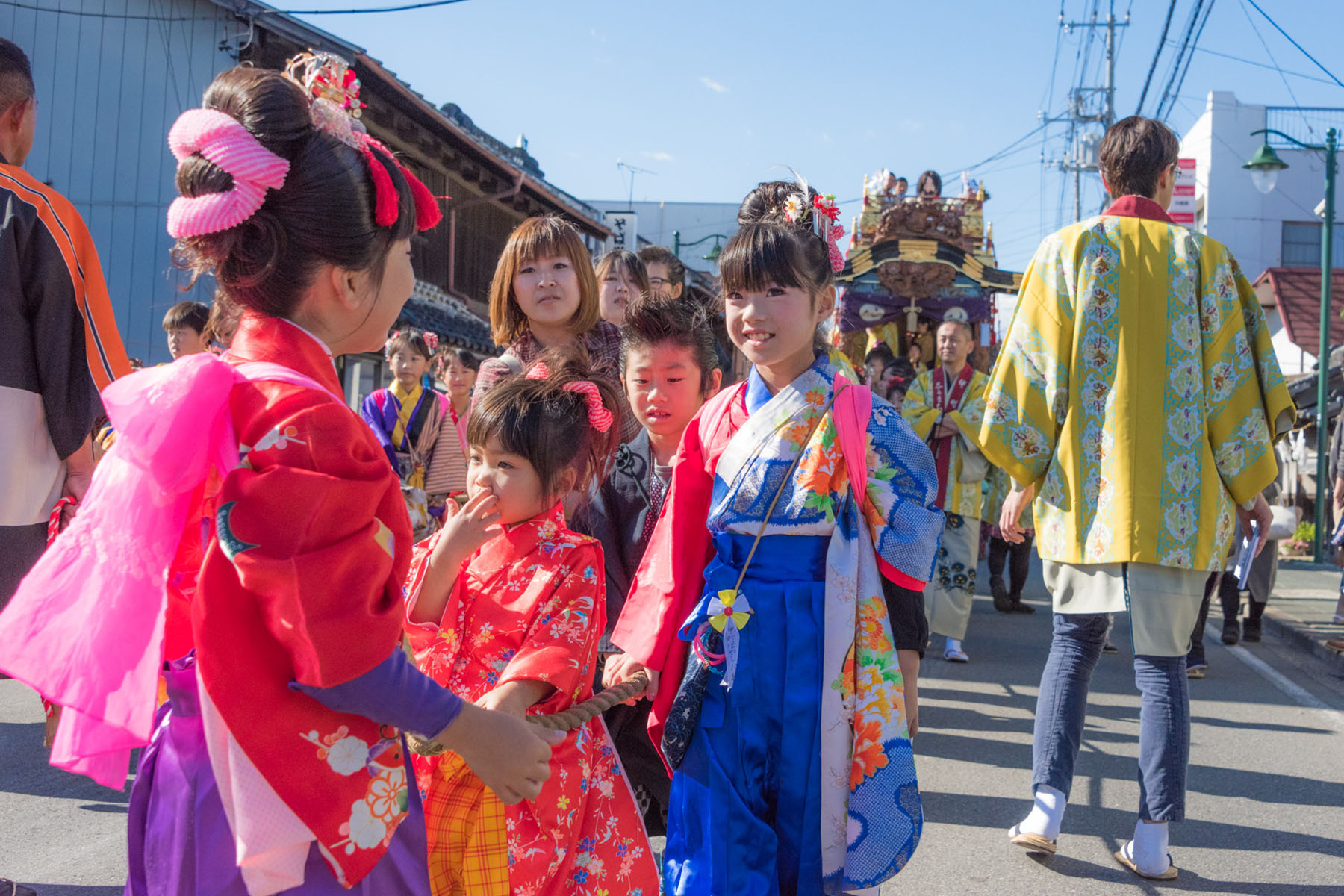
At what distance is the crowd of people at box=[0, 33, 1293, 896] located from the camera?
1.33 m

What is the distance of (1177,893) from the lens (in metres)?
3.09

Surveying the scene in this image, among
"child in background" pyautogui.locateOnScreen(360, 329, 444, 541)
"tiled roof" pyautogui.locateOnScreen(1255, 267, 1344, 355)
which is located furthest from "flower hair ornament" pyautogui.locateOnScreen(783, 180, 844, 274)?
"tiled roof" pyautogui.locateOnScreen(1255, 267, 1344, 355)

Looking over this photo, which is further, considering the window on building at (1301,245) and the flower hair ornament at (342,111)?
the window on building at (1301,245)

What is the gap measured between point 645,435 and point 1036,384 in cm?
131

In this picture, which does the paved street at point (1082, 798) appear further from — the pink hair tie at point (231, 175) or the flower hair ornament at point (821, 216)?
the pink hair tie at point (231, 175)

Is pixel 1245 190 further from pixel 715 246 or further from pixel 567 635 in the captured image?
pixel 567 635

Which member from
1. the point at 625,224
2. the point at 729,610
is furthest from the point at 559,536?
the point at 625,224

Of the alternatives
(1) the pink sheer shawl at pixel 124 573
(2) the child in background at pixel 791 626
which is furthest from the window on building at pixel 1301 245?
(1) the pink sheer shawl at pixel 124 573

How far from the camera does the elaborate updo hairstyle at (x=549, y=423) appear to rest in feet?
7.77

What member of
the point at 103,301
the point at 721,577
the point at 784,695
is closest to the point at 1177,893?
the point at 784,695

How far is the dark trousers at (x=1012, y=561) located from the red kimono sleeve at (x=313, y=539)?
7692 mm

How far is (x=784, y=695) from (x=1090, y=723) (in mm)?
3309

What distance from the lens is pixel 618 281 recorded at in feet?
13.8

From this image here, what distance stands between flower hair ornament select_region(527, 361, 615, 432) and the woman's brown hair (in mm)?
812
